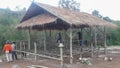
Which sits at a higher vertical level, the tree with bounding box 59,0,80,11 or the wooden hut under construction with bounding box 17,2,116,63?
the tree with bounding box 59,0,80,11

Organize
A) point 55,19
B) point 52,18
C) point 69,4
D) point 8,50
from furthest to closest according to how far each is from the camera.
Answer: point 69,4
point 8,50
point 52,18
point 55,19

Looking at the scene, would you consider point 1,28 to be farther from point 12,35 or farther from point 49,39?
point 49,39

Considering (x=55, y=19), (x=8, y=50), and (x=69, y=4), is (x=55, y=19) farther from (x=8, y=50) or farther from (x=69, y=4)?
(x=69, y=4)

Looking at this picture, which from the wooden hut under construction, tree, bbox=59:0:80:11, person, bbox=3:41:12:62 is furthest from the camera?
tree, bbox=59:0:80:11

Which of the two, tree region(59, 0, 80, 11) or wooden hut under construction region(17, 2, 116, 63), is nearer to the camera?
wooden hut under construction region(17, 2, 116, 63)

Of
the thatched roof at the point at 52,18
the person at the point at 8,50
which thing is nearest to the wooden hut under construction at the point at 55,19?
the thatched roof at the point at 52,18

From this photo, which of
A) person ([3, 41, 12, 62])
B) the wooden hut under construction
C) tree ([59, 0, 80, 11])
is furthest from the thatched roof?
tree ([59, 0, 80, 11])

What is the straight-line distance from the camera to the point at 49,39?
1828 centimetres

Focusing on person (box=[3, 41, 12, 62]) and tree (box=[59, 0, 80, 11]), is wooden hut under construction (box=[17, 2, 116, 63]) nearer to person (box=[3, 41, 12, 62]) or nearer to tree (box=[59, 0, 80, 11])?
person (box=[3, 41, 12, 62])

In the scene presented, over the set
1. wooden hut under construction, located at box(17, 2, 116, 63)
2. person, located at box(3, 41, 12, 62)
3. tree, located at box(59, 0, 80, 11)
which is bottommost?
person, located at box(3, 41, 12, 62)

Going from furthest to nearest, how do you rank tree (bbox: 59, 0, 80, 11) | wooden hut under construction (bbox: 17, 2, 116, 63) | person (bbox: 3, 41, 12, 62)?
tree (bbox: 59, 0, 80, 11)
person (bbox: 3, 41, 12, 62)
wooden hut under construction (bbox: 17, 2, 116, 63)

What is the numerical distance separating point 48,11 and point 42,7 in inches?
26.5

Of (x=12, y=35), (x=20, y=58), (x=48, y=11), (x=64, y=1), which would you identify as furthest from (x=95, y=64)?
(x=64, y=1)

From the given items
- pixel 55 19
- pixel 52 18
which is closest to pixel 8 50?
pixel 52 18
